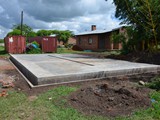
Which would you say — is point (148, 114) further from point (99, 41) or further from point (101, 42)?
point (101, 42)

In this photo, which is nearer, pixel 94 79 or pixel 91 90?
pixel 91 90

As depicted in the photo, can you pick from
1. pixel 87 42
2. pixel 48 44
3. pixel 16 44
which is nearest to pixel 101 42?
pixel 87 42

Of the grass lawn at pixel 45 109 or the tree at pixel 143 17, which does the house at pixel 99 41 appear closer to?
the tree at pixel 143 17

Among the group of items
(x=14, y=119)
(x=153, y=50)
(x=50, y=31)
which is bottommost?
(x=14, y=119)

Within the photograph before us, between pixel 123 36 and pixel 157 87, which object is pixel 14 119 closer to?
pixel 157 87

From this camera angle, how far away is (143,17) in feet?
35.2

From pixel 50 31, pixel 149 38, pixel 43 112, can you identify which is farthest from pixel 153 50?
pixel 50 31

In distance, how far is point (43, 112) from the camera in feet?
10.4

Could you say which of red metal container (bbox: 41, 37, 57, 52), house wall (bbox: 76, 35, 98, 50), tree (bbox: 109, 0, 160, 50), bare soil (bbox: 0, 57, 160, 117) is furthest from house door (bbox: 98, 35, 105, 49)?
bare soil (bbox: 0, 57, 160, 117)

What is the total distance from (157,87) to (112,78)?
58.2 inches

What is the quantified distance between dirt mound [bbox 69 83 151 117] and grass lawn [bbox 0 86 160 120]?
0.17 m

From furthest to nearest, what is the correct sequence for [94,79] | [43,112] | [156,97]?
1. [94,79]
2. [156,97]
3. [43,112]

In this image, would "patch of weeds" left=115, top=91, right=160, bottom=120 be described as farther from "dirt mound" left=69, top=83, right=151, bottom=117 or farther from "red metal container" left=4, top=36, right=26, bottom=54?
"red metal container" left=4, top=36, right=26, bottom=54

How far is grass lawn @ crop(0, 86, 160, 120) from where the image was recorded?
9.77 feet
